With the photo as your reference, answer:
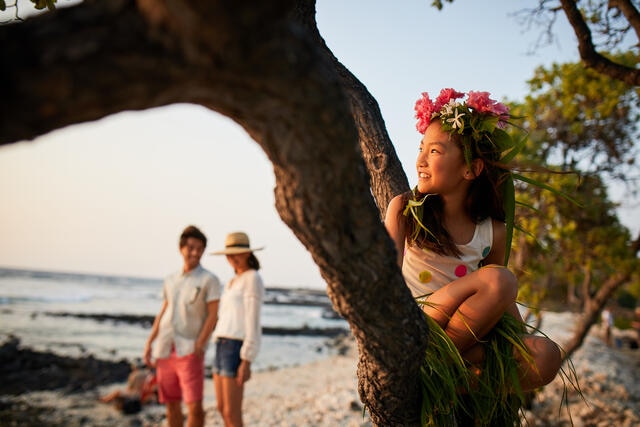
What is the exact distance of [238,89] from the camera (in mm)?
1009

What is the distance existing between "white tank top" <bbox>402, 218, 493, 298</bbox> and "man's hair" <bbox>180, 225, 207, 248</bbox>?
3223mm

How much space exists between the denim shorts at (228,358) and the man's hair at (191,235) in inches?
45.6

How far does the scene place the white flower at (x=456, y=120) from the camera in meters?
2.53

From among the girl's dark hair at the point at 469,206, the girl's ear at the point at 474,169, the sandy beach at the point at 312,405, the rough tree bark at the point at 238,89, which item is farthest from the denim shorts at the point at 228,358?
the rough tree bark at the point at 238,89

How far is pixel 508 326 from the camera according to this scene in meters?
2.21

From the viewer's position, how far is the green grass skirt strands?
1887 mm

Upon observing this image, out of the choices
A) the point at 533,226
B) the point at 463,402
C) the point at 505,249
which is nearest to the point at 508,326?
the point at 463,402

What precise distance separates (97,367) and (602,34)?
12.0 m

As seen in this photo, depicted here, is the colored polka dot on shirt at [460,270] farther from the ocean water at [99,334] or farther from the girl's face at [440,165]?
the ocean water at [99,334]

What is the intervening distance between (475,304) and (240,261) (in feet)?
11.9

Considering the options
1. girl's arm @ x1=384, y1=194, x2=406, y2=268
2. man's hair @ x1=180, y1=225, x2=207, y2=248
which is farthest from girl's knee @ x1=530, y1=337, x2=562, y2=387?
man's hair @ x1=180, y1=225, x2=207, y2=248

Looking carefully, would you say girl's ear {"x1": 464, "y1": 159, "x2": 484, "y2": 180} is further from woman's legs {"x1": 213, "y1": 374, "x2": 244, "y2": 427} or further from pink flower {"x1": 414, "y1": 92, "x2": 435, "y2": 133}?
woman's legs {"x1": 213, "y1": 374, "x2": 244, "y2": 427}

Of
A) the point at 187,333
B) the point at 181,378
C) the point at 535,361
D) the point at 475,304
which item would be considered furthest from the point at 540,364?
the point at 181,378

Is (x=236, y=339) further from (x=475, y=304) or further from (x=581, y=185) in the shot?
(x=581, y=185)
